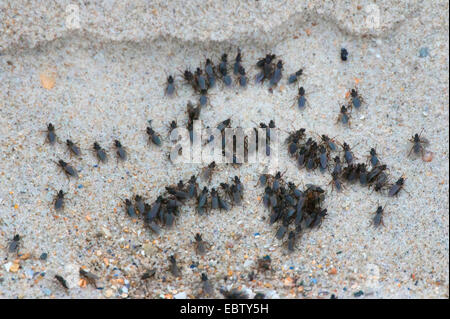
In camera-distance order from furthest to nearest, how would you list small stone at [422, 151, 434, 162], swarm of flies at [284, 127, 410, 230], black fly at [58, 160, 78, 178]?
small stone at [422, 151, 434, 162], swarm of flies at [284, 127, 410, 230], black fly at [58, 160, 78, 178]

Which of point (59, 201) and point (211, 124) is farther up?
point (211, 124)

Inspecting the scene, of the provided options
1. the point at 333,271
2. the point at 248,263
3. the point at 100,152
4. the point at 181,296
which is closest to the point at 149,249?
the point at 181,296

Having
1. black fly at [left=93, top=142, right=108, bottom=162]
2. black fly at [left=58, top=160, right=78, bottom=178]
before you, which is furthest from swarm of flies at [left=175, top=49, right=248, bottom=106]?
black fly at [left=58, top=160, right=78, bottom=178]

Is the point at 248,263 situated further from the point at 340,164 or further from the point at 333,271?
the point at 340,164

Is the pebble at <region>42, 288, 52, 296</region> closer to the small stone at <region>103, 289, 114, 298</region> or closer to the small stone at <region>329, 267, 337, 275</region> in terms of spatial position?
the small stone at <region>103, 289, 114, 298</region>

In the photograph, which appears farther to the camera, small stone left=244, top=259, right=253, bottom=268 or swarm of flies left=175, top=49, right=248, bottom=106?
swarm of flies left=175, top=49, right=248, bottom=106

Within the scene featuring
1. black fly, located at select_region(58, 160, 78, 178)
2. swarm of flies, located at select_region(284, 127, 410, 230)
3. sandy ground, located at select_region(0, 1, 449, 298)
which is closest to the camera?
sandy ground, located at select_region(0, 1, 449, 298)

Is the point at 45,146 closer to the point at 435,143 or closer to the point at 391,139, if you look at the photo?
the point at 391,139

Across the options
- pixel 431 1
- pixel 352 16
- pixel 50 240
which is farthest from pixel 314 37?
pixel 50 240
